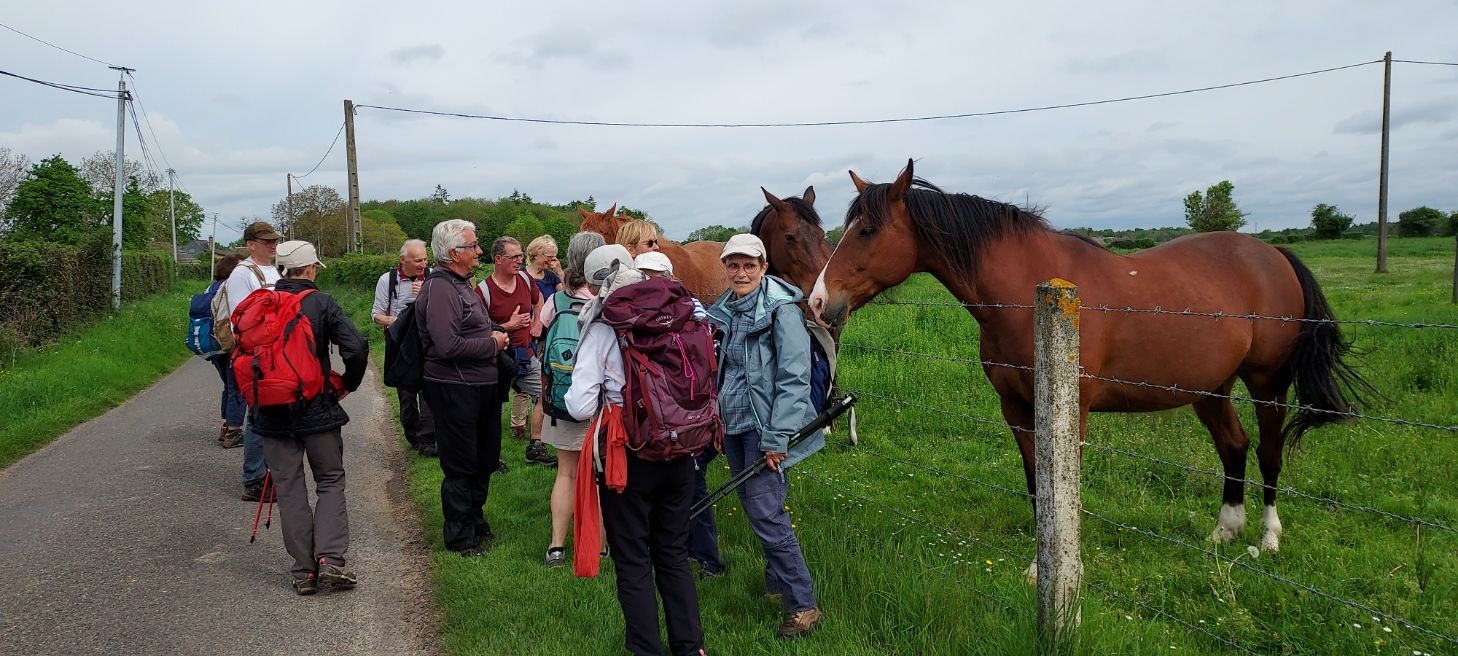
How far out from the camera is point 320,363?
4336mm

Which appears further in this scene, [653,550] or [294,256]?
[294,256]

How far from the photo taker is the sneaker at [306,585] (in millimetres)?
4309

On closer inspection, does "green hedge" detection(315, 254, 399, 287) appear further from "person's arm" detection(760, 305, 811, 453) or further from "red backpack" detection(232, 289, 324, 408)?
"person's arm" detection(760, 305, 811, 453)

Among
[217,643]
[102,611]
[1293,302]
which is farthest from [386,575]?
[1293,302]

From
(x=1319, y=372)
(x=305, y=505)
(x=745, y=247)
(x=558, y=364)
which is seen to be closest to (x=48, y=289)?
(x=305, y=505)

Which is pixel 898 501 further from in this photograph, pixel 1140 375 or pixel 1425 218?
pixel 1425 218

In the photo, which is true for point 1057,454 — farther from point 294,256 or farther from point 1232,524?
point 294,256

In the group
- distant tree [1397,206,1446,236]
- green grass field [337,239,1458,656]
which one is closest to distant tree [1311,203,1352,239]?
distant tree [1397,206,1446,236]

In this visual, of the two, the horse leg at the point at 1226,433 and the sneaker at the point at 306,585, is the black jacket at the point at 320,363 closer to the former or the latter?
the sneaker at the point at 306,585

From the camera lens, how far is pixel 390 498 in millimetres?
6141

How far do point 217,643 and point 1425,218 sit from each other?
6807 centimetres

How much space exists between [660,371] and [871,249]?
5.65ft

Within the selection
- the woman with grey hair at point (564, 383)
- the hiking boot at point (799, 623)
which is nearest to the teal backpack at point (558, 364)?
the woman with grey hair at point (564, 383)

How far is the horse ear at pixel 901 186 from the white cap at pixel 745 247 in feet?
3.86
